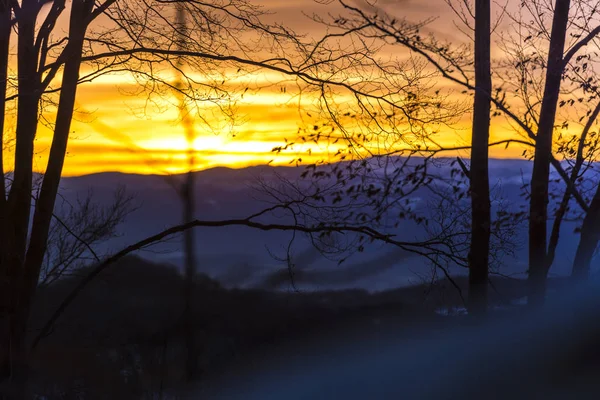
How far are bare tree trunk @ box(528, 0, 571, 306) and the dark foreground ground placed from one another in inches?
19.0

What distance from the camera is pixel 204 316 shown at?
42.4 ft

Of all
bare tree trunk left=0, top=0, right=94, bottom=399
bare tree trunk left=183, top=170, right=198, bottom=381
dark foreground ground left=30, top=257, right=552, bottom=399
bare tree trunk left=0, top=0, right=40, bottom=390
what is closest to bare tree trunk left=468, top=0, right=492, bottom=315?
dark foreground ground left=30, top=257, right=552, bottom=399

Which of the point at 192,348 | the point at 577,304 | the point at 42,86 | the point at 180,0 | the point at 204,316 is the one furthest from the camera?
the point at 204,316

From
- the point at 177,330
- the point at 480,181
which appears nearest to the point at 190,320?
the point at 177,330

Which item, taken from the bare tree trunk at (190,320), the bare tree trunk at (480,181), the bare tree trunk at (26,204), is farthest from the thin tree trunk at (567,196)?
the bare tree trunk at (26,204)

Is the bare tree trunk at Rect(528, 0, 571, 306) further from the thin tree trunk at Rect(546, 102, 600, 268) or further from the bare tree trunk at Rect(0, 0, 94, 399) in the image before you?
the bare tree trunk at Rect(0, 0, 94, 399)

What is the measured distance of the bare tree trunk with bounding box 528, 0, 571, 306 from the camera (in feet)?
36.2

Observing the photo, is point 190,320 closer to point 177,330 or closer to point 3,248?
point 177,330

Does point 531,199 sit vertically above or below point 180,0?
below

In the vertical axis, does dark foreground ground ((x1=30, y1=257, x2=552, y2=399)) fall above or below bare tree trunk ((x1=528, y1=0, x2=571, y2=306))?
below

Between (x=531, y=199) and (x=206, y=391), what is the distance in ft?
23.0

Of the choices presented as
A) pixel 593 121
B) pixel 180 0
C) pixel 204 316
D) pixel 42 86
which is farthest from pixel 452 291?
pixel 42 86

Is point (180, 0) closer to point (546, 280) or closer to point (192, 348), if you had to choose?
point (192, 348)

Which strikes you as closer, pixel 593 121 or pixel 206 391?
pixel 593 121
